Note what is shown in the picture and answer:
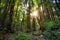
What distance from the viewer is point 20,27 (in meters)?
4.55

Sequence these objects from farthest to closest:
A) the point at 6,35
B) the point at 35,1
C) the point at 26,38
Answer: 1. the point at 35,1
2. the point at 6,35
3. the point at 26,38

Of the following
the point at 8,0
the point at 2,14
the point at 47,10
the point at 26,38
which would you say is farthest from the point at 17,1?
the point at 26,38

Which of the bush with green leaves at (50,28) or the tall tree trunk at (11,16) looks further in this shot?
the tall tree trunk at (11,16)

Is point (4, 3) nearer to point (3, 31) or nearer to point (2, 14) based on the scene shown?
point (2, 14)

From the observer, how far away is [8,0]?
4500 mm

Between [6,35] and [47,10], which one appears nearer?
[6,35]

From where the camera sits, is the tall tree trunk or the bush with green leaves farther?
the tall tree trunk

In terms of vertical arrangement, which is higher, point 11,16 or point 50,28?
point 11,16

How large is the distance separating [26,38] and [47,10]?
4.99 feet

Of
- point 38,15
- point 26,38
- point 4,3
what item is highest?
point 4,3

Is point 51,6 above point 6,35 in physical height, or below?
above

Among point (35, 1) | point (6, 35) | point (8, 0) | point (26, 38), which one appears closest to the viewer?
point (26, 38)

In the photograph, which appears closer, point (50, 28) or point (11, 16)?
point (50, 28)

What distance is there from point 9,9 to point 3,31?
69 centimetres
